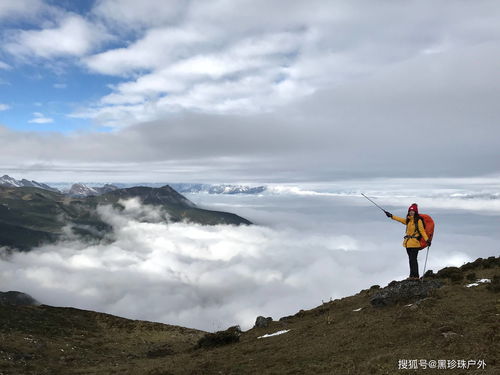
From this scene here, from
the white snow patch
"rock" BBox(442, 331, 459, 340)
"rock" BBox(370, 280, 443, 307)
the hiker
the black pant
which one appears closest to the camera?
"rock" BBox(442, 331, 459, 340)

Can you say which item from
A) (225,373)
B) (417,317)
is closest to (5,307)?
(225,373)

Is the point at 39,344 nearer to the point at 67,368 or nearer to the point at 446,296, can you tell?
the point at 67,368

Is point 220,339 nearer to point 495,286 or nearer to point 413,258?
point 413,258

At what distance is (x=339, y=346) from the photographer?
1722 cm

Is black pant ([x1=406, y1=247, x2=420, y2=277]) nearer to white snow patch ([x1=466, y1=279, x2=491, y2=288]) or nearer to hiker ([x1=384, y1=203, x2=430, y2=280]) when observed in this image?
hiker ([x1=384, y1=203, x2=430, y2=280])

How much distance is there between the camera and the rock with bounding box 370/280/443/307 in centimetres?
2216

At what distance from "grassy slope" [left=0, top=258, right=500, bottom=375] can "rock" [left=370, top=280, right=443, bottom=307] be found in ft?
2.32

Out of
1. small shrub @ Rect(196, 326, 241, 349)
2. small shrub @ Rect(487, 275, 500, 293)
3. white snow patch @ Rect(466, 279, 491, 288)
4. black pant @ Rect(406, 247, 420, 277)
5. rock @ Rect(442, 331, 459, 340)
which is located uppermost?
black pant @ Rect(406, 247, 420, 277)

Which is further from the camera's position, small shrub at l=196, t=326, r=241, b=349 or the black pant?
small shrub at l=196, t=326, r=241, b=349

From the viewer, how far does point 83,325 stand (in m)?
48.9

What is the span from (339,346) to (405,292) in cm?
782

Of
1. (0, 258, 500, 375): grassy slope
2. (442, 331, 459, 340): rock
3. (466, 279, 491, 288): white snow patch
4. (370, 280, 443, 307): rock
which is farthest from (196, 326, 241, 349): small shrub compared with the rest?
(466, 279, 491, 288): white snow patch

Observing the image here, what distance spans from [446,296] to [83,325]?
4780 cm

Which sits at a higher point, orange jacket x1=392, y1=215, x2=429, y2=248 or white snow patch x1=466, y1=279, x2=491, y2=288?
orange jacket x1=392, y1=215, x2=429, y2=248
